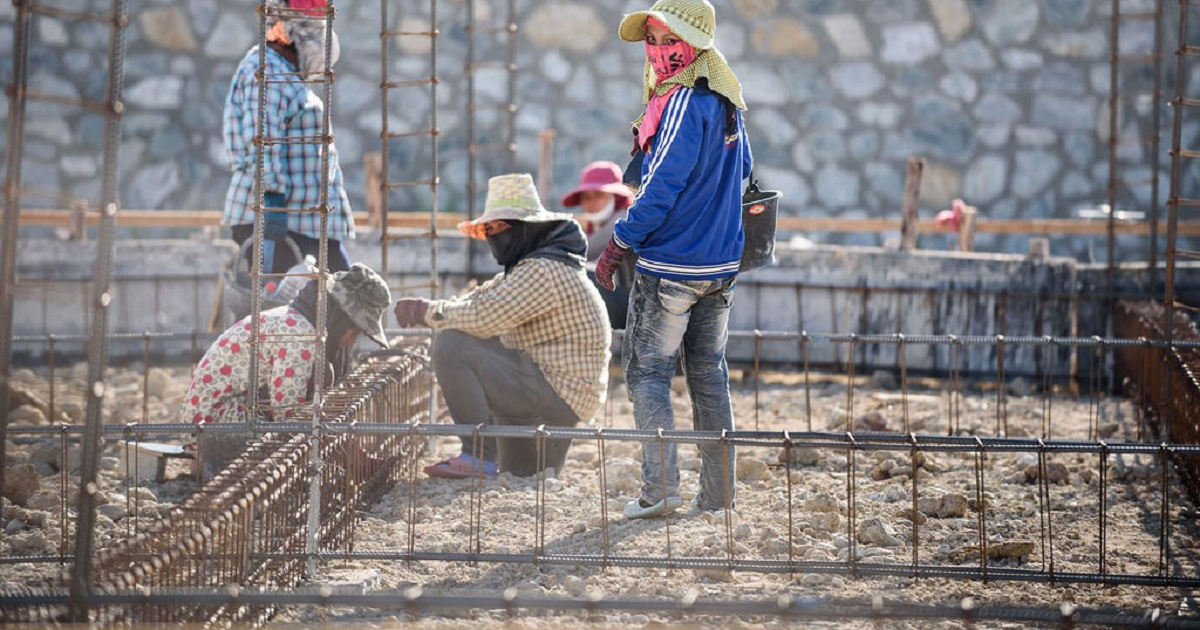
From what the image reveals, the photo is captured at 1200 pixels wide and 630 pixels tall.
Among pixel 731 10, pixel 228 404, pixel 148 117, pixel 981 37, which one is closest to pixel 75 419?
pixel 228 404

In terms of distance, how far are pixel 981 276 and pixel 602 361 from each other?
3.57 m

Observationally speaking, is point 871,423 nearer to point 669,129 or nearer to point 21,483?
point 669,129

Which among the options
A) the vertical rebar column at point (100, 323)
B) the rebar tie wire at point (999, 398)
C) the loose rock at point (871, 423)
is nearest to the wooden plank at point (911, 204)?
the rebar tie wire at point (999, 398)

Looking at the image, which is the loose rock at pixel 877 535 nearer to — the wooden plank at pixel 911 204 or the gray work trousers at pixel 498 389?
the gray work trousers at pixel 498 389

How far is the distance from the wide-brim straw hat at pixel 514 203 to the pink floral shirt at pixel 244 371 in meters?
0.81

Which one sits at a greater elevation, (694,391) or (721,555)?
(694,391)

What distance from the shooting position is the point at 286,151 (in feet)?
20.9

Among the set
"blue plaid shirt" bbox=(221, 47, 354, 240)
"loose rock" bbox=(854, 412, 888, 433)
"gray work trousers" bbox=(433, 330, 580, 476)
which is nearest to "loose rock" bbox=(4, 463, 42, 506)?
"blue plaid shirt" bbox=(221, 47, 354, 240)

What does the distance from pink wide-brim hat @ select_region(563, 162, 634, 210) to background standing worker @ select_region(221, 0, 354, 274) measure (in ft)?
5.70

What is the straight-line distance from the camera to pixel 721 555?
482 centimetres

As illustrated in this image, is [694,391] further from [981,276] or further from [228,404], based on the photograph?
[981,276]

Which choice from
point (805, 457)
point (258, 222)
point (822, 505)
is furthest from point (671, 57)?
point (805, 457)

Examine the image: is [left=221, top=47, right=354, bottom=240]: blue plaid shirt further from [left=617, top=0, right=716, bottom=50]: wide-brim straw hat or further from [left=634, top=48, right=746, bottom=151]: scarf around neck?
[left=617, top=0, right=716, bottom=50]: wide-brim straw hat

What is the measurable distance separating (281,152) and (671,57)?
2.03 meters
